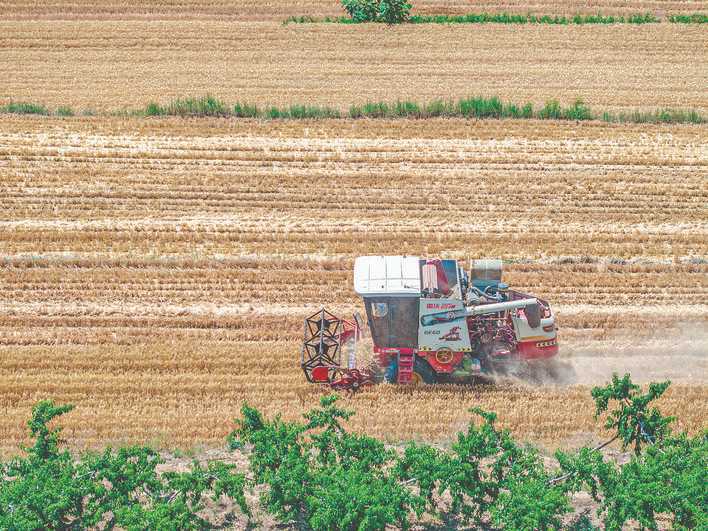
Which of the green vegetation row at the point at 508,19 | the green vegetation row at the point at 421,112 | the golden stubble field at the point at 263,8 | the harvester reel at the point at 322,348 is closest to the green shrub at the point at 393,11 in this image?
the green vegetation row at the point at 508,19

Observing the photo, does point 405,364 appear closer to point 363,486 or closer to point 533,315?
point 533,315

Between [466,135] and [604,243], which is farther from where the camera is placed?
[466,135]

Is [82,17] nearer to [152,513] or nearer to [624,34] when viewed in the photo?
[624,34]

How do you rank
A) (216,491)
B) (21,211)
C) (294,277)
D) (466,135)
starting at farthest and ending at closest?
(466,135)
(21,211)
(294,277)
(216,491)

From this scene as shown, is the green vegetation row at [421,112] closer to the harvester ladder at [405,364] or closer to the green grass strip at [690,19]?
the green grass strip at [690,19]

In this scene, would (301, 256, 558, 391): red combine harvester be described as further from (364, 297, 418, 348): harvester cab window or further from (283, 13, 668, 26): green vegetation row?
(283, 13, 668, 26): green vegetation row

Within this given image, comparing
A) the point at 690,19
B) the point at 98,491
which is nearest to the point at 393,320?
the point at 98,491

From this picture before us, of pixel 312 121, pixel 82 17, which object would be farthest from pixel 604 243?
pixel 82 17
